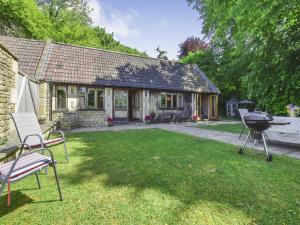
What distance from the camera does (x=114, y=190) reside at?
10.4 ft

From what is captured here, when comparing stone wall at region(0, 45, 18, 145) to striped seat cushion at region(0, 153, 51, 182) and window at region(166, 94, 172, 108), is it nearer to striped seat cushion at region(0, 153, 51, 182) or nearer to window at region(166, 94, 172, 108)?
striped seat cushion at region(0, 153, 51, 182)

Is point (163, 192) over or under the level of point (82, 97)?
under

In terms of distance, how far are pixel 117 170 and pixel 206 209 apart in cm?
214

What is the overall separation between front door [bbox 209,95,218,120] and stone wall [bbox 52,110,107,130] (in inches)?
400

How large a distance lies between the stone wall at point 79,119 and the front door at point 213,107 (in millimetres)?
10159

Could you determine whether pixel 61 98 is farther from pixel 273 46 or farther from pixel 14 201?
pixel 273 46

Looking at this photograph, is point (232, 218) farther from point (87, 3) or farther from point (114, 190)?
point (87, 3)

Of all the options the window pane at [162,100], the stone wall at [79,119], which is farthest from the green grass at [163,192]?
the window pane at [162,100]

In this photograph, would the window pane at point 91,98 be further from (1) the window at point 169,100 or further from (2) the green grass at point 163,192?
(2) the green grass at point 163,192

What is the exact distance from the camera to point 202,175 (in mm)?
3852

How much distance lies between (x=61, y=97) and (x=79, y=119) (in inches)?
69.7

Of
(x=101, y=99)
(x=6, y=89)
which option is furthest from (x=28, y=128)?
(x=101, y=99)

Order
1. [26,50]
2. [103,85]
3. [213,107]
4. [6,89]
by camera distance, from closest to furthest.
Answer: [6,89], [26,50], [103,85], [213,107]

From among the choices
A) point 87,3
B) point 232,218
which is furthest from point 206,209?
point 87,3
